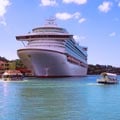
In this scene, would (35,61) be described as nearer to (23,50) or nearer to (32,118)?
(23,50)

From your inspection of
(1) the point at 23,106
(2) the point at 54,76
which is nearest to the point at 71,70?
(2) the point at 54,76

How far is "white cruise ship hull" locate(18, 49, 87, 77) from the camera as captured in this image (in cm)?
12261

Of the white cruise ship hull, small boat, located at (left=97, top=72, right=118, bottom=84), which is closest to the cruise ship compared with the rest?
the white cruise ship hull

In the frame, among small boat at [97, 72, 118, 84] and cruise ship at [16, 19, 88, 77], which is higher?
cruise ship at [16, 19, 88, 77]

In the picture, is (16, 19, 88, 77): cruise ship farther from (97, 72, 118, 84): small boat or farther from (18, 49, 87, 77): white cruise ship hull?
(97, 72, 118, 84): small boat

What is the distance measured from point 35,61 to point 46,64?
3.55 meters

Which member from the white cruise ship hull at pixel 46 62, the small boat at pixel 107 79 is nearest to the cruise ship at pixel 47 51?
the white cruise ship hull at pixel 46 62

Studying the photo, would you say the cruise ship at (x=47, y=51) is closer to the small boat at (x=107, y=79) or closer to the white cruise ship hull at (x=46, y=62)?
the white cruise ship hull at (x=46, y=62)

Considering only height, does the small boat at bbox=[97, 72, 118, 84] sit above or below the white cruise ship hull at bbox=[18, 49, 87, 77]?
below

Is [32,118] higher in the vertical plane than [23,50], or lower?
lower

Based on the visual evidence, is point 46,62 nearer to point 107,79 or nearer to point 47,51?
point 47,51

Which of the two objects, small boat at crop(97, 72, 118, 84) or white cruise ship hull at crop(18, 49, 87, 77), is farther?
white cruise ship hull at crop(18, 49, 87, 77)

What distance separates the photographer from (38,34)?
A: 127 meters

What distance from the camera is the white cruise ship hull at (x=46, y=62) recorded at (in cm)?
12261
